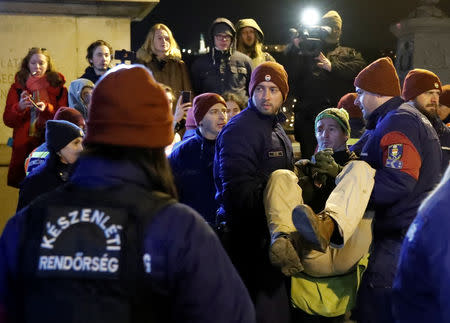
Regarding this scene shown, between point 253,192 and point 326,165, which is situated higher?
point 326,165

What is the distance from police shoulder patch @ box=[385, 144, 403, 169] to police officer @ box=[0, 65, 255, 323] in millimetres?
2608

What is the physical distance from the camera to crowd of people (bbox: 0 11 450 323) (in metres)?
2.32

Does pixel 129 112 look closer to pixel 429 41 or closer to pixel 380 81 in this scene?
pixel 380 81

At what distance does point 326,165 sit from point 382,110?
661 mm

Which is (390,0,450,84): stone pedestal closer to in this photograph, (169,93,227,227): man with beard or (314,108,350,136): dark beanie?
(314,108,350,136): dark beanie

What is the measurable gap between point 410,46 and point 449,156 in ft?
21.8

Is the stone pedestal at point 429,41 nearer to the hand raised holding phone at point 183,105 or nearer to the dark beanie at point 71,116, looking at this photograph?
the hand raised holding phone at point 183,105

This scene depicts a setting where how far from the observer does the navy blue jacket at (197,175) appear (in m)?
5.87

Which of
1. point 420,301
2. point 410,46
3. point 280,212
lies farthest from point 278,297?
point 410,46

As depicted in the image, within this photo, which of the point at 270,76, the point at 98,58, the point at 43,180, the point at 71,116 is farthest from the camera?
the point at 98,58

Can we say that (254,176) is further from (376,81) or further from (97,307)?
(97,307)

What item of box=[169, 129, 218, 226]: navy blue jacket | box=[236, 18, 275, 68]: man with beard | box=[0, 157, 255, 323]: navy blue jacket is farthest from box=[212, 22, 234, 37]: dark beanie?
box=[0, 157, 255, 323]: navy blue jacket

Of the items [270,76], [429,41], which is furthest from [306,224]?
[429,41]

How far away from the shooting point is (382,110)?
531 centimetres
